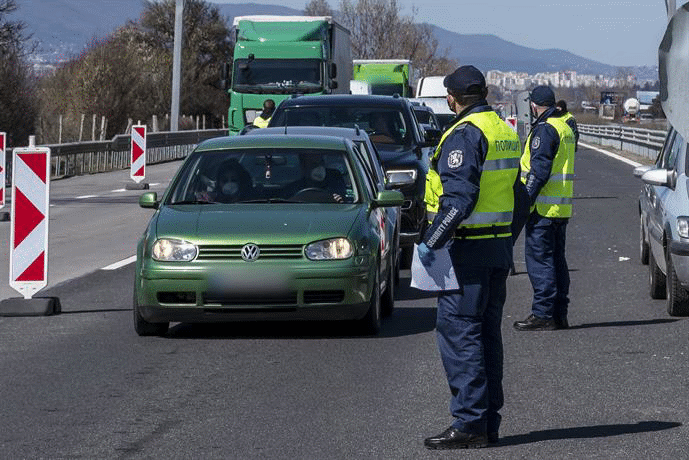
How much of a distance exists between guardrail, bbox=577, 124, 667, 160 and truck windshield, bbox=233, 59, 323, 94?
31.0ft

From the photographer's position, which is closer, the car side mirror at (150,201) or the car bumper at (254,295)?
the car bumper at (254,295)

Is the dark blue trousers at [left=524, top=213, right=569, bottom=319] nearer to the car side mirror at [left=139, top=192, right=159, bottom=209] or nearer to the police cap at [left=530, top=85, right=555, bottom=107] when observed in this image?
the police cap at [left=530, top=85, right=555, bottom=107]

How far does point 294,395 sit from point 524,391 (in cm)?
128

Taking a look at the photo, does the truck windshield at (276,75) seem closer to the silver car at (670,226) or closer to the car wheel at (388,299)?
the silver car at (670,226)

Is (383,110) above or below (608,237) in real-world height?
above

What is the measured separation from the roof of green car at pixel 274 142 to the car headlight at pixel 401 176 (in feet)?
8.26

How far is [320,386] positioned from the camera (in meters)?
9.25

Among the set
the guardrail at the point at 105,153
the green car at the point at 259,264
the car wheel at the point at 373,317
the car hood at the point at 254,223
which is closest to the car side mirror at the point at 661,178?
the green car at the point at 259,264

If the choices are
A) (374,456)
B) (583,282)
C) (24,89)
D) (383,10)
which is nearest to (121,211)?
(583,282)

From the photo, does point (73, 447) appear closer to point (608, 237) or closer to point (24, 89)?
point (608, 237)

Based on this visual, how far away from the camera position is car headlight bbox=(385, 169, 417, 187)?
15.7 m

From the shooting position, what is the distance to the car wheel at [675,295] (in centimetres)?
1234

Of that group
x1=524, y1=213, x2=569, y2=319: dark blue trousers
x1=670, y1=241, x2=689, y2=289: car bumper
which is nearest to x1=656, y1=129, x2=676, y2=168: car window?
x1=670, y1=241, x2=689, y2=289: car bumper

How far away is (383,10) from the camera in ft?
372
